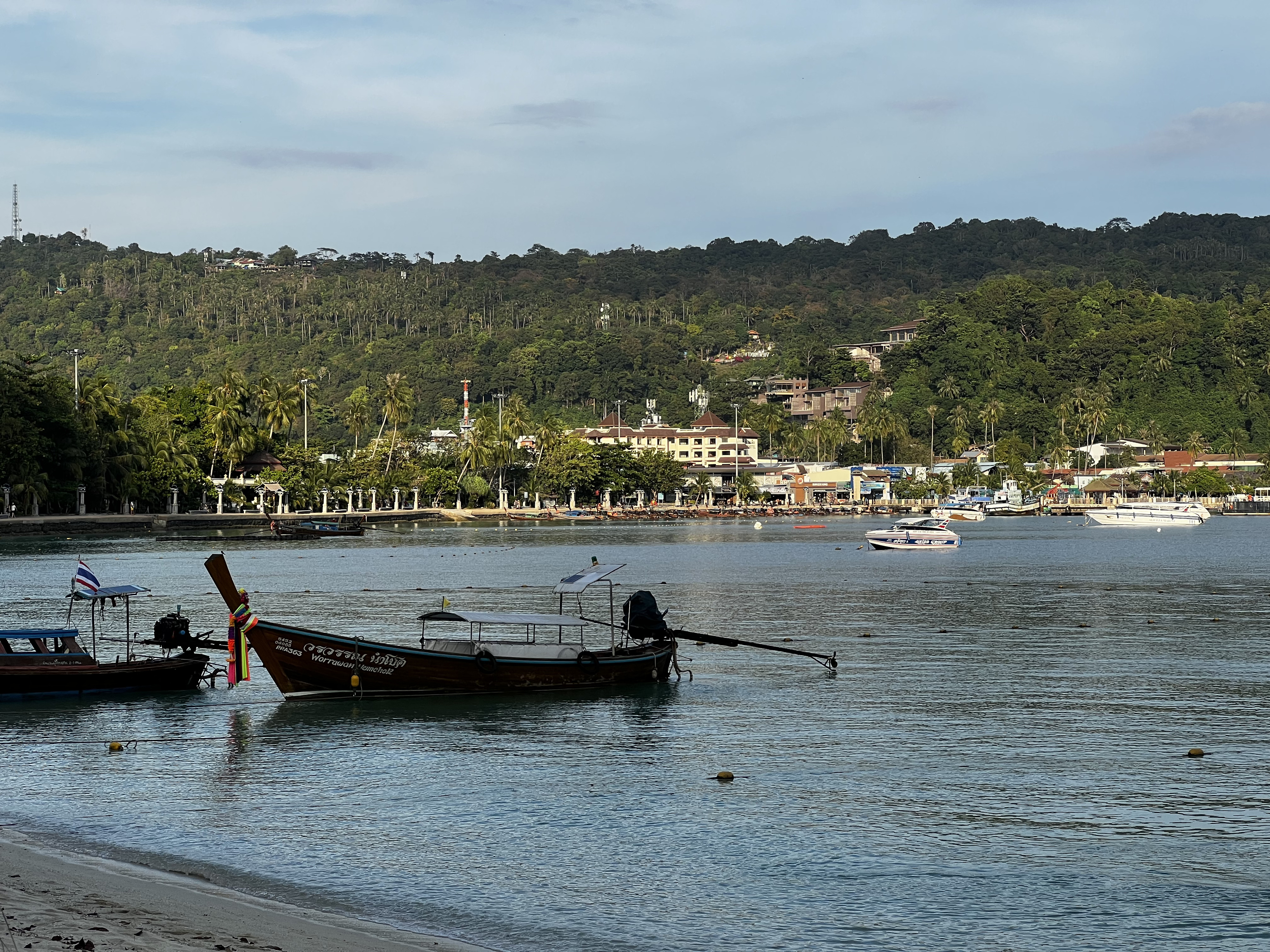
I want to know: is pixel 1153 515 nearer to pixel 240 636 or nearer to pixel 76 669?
pixel 240 636

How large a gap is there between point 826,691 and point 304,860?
18.1 m

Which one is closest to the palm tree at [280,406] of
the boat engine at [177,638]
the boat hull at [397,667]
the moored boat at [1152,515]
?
the moored boat at [1152,515]

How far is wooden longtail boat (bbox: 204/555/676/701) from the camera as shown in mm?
30109

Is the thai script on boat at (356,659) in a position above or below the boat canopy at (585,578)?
below

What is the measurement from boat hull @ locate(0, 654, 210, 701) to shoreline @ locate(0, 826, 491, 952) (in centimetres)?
1453

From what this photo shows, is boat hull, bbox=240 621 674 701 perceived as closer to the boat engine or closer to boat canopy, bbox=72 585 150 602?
the boat engine

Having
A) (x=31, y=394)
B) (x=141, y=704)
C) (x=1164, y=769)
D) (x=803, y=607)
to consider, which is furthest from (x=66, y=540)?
(x=1164, y=769)

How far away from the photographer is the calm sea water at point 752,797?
16594 mm

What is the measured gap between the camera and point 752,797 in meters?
22.6

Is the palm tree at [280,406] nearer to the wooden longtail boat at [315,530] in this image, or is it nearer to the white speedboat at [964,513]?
the wooden longtail boat at [315,530]

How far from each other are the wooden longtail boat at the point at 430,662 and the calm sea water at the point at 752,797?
0.52 meters

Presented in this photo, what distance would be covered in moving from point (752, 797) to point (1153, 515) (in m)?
164

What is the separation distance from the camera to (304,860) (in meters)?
18.6

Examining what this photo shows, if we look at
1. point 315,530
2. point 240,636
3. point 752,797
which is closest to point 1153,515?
point 315,530
